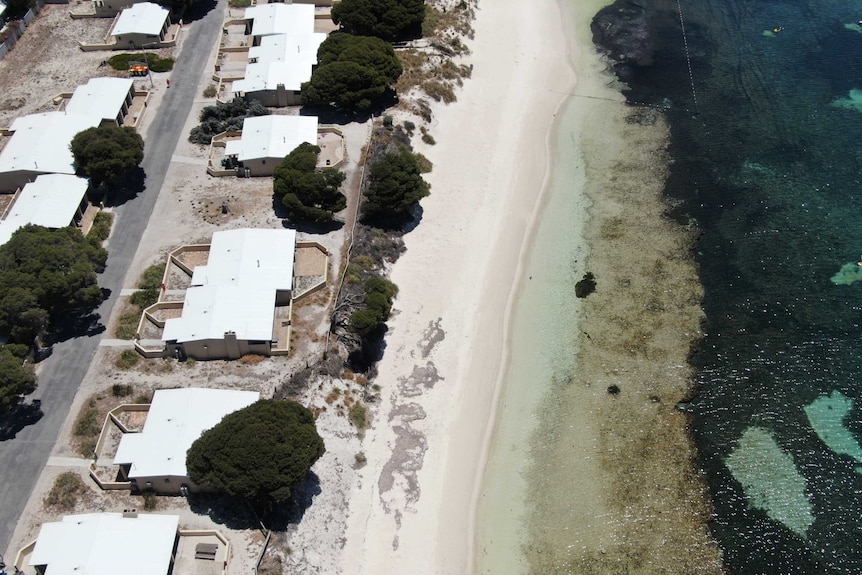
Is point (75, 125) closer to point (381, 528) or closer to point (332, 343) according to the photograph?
point (332, 343)

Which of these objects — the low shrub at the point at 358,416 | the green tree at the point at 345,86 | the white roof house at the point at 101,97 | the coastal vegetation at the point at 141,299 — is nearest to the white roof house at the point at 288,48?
the green tree at the point at 345,86

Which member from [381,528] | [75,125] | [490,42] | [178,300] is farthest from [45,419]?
[490,42]

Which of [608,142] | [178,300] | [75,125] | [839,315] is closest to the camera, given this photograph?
[178,300]

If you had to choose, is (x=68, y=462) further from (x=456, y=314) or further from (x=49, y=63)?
(x=49, y=63)

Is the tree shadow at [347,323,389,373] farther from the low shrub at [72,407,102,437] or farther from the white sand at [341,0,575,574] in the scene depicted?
the low shrub at [72,407,102,437]

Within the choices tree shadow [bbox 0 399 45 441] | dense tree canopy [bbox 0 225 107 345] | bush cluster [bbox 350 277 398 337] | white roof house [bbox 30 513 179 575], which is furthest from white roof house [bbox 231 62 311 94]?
white roof house [bbox 30 513 179 575]

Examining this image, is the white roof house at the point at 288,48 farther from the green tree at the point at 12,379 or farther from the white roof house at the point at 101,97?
the green tree at the point at 12,379

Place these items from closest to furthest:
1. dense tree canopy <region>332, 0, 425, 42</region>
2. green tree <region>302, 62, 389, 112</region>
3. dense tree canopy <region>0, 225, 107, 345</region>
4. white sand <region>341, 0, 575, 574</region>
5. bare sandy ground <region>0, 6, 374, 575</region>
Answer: bare sandy ground <region>0, 6, 374, 575</region>
white sand <region>341, 0, 575, 574</region>
dense tree canopy <region>0, 225, 107, 345</region>
green tree <region>302, 62, 389, 112</region>
dense tree canopy <region>332, 0, 425, 42</region>
